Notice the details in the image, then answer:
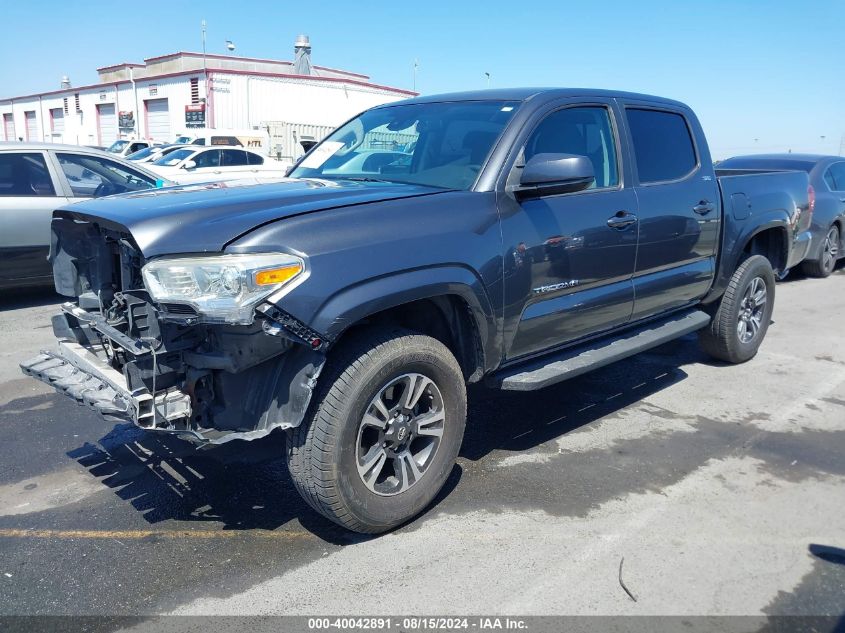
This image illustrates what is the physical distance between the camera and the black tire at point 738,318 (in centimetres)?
570

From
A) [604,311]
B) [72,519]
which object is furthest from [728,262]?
[72,519]

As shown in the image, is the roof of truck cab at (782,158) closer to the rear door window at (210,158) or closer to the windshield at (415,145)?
the windshield at (415,145)

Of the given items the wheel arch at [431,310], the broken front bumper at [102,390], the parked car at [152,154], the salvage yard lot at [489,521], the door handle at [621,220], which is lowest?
the salvage yard lot at [489,521]

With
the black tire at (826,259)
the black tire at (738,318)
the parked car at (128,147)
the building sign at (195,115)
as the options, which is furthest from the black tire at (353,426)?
the building sign at (195,115)

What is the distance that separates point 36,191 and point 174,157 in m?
12.2

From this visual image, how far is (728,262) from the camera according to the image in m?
5.54

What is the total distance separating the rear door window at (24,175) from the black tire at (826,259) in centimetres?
1018

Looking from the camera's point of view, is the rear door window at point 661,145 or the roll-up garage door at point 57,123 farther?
the roll-up garage door at point 57,123

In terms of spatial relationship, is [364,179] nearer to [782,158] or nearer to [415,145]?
[415,145]

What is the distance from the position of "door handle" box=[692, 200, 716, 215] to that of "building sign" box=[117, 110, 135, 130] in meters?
39.9

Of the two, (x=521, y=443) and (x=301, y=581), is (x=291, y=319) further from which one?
(x=521, y=443)

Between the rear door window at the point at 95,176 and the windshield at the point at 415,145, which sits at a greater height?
the windshield at the point at 415,145

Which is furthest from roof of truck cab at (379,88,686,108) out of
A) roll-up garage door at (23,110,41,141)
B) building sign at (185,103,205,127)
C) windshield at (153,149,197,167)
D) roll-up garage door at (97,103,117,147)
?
roll-up garage door at (23,110,41,141)

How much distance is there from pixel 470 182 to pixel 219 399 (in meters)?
1.65
